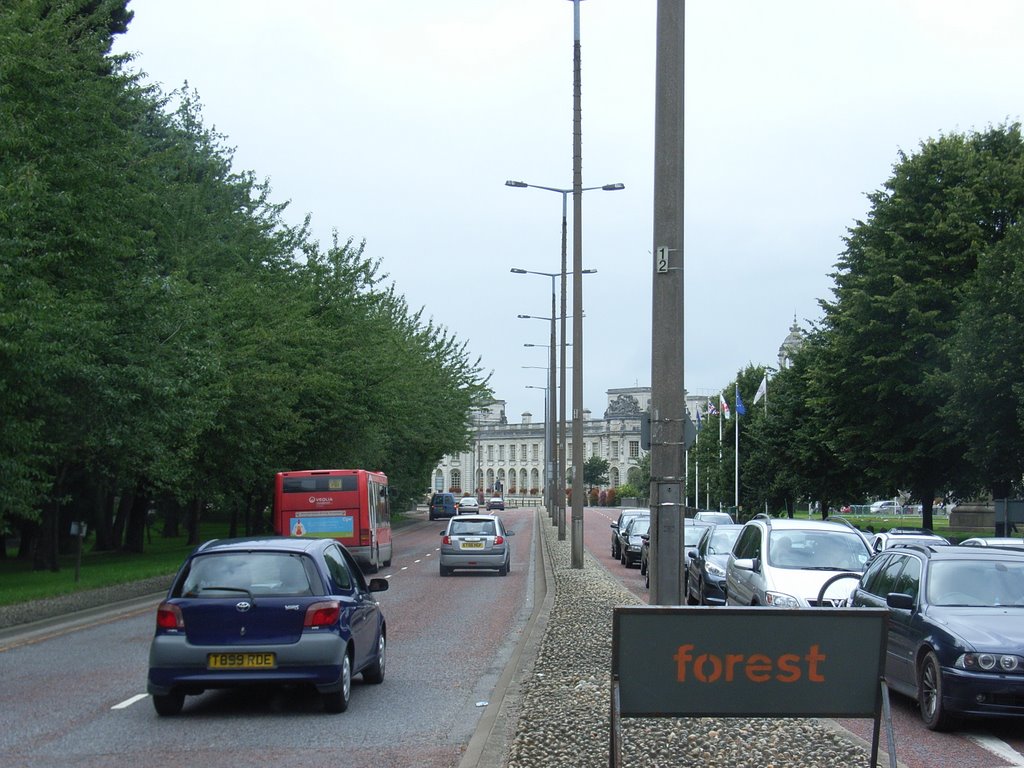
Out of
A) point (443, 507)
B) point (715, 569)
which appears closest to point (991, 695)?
point (715, 569)

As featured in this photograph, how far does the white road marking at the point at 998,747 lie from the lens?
9.37 meters

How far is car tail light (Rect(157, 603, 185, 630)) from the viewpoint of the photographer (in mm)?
11062

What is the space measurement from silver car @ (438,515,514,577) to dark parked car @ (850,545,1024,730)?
20.1 meters

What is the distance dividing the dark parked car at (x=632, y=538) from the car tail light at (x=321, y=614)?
24791 millimetres

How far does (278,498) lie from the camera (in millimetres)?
35469

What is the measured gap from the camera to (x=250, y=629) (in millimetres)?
11047

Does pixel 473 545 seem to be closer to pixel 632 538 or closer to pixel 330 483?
pixel 330 483

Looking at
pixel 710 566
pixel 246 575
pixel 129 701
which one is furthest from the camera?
pixel 710 566

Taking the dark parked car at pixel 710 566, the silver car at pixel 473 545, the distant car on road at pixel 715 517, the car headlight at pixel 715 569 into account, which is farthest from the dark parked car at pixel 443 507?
the car headlight at pixel 715 569

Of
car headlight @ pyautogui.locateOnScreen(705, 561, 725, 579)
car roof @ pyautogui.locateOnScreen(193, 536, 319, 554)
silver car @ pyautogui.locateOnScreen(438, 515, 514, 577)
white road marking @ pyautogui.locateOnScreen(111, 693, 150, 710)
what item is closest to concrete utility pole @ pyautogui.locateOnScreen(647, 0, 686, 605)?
car roof @ pyautogui.locateOnScreen(193, 536, 319, 554)

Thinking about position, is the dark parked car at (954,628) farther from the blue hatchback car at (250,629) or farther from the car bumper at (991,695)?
the blue hatchback car at (250,629)

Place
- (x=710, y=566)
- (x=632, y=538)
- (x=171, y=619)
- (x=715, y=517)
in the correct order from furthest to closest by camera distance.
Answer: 1. (x=715, y=517)
2. (x=632, y=538)
3. (x=710, y=566)
4. (x=171, y=619)

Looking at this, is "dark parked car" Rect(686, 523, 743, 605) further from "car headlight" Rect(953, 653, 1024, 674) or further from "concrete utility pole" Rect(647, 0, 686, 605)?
"concrete utility pole" Rect(647, 0, 686, 605)

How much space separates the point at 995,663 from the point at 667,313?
3.70 meters
